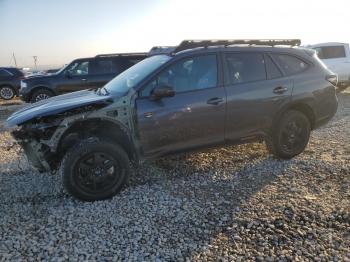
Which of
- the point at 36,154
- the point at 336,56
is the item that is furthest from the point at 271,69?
the point at 336,56

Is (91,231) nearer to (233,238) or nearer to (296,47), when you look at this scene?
(233,238)

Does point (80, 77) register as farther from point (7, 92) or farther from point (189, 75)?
point (189, 75)

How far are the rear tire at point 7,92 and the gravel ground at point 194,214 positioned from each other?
1247 cm

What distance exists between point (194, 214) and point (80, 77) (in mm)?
8883

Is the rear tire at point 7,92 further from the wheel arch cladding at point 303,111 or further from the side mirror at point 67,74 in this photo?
the wheel arch cladding at point 303,111

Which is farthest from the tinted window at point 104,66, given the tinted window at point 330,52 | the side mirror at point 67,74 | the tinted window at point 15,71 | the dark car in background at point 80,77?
the tinted window at point 330,52

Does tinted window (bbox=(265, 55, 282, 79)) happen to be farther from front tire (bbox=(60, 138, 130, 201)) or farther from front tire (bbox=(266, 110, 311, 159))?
front tire (bbox=(60, 138, 130, 201))

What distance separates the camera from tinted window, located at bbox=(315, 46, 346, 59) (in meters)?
14.4

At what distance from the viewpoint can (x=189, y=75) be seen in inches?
191

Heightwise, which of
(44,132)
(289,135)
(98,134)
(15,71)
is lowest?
(289,135)

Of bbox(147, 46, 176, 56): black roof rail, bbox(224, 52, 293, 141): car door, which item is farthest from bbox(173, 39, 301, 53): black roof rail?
bbox(224, 52, 293, 141): car door

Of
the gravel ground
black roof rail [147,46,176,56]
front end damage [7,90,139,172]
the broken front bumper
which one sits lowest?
the gravel ground

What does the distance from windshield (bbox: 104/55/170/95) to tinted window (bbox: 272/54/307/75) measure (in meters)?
1.79

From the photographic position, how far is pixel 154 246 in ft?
11.2
